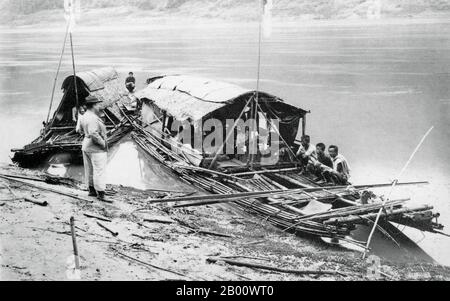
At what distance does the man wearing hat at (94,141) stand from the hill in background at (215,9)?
31434 mm

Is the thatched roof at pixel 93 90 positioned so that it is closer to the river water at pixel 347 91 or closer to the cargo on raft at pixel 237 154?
the cargo on raft at pixel 237 154

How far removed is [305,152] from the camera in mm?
9648

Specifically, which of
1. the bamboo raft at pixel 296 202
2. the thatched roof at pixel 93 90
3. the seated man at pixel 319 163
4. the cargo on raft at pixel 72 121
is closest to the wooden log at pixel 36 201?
the bamboo raft at pixel 296 202

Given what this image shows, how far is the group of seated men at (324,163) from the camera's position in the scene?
893 centimetres

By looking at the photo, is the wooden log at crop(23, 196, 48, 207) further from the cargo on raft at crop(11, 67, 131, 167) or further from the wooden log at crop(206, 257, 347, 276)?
the cargo on raft at crop(11, 67, 131, 167)

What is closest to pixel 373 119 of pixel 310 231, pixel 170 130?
pixel 170 130

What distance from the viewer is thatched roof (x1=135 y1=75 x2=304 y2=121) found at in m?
9.53

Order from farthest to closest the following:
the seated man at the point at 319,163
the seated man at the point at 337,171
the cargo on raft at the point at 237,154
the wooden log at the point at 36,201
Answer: the seated man at the point at 319,163 < the seated man at the point at 337,171 < the cargo on raft at the point at 237,154 < the wooden log at the point at 36,201

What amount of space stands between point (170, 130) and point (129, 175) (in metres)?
2.04

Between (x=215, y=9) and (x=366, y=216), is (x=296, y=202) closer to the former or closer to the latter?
(x=366, y=216)

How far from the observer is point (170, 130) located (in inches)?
482

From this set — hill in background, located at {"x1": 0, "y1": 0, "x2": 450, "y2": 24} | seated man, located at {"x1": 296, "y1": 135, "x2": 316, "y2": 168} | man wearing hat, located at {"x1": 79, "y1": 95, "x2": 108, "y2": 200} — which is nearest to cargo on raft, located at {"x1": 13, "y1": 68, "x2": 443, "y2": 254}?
seated man, located at {"x1": 296, "y1": 135, "x2": 316, "y2": 168}

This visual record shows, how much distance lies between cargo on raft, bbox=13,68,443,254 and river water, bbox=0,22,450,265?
0.98 m

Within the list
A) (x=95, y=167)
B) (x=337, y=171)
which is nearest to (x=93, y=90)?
(x=95, y=167)
